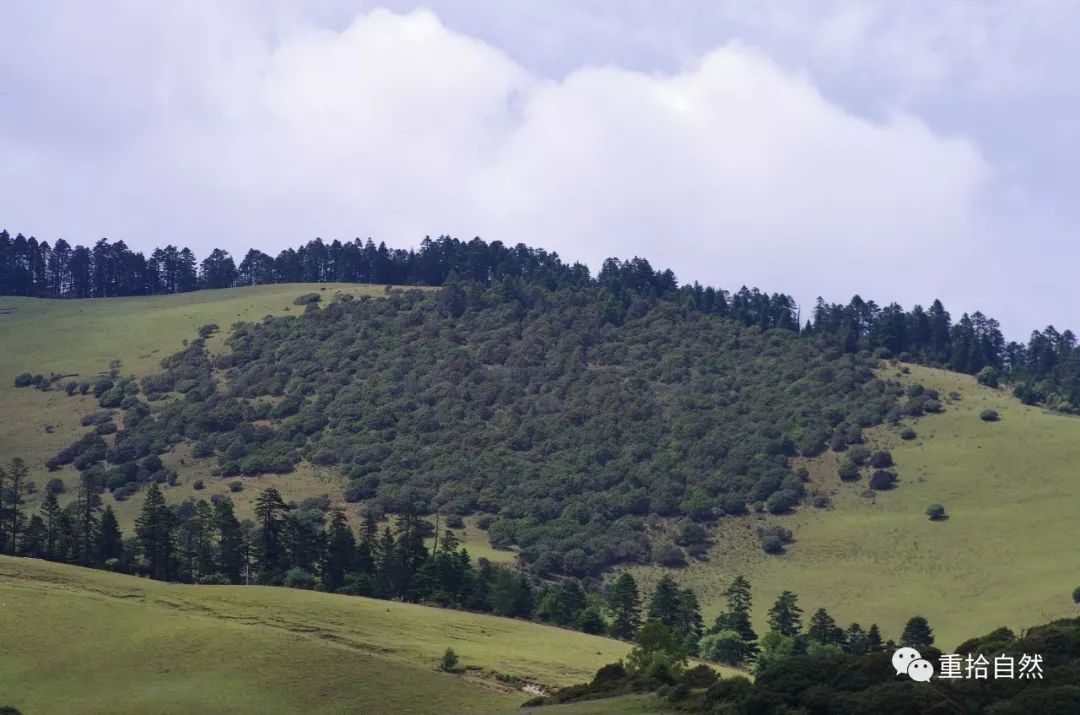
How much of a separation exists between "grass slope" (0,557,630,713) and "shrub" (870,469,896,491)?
76321 mm

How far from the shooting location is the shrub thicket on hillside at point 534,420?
153 meters

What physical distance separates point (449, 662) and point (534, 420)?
3982 inches

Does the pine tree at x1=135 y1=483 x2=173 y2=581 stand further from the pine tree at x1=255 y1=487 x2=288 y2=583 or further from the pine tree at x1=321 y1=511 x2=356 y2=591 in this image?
the pine tree at x1=321 y1=511 x2=356 y2=591

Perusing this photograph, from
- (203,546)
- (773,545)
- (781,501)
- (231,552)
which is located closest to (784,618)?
(773,545)

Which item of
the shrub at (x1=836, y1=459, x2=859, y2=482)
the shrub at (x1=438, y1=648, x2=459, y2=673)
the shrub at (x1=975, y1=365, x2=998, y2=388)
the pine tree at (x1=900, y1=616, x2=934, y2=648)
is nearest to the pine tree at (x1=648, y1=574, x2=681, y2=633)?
the pine tree at (x1=900, y1=616, x2=934, y2=648)

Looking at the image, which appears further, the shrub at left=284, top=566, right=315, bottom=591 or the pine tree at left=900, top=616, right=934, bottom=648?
the shrub at left=284, top=566, right=315, bottom=591

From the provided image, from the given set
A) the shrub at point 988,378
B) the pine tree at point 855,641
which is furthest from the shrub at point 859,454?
the pine tree at point 855,641

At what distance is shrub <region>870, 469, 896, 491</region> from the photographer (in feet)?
506

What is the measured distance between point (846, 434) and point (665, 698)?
4363 inches

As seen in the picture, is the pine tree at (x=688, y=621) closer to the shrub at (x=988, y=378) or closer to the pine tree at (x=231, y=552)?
the pine tree at (x=231, y=552)

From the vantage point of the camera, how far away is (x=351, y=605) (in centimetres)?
8325

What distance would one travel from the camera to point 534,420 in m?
172

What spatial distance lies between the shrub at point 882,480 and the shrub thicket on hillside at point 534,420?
26.3 feet

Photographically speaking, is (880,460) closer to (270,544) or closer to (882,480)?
(882,480)
